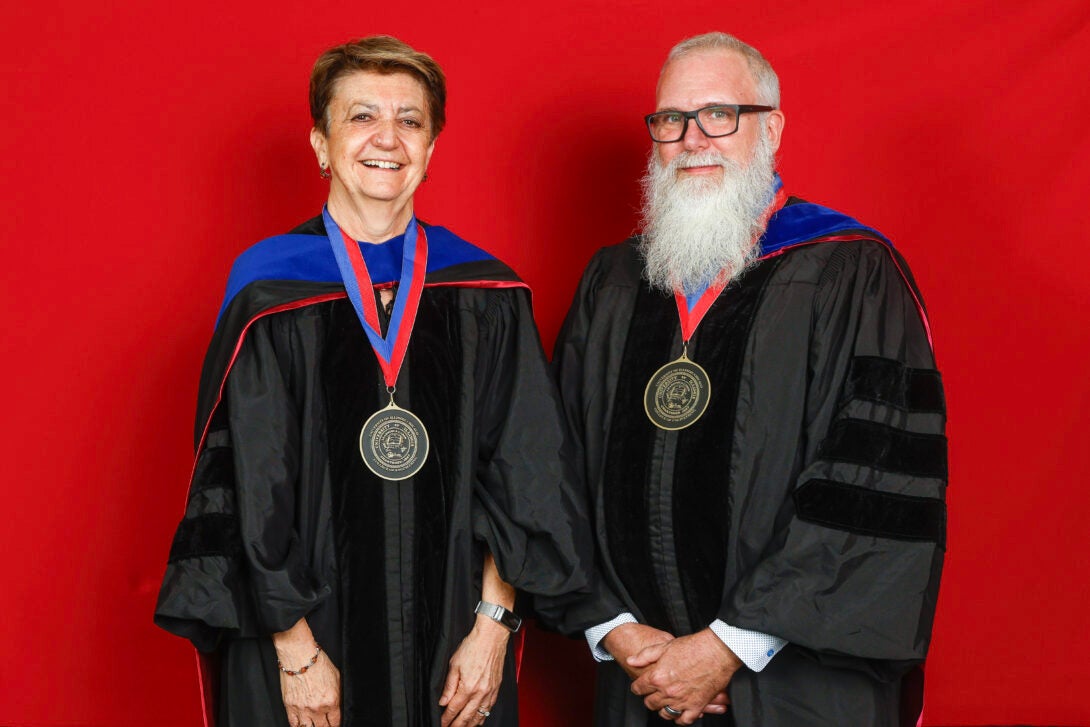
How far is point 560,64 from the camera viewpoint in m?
4.06

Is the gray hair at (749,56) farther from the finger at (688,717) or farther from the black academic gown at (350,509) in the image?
the finger at (688,717)

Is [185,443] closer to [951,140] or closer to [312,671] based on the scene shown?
[312,671]

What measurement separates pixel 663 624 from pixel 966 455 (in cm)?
174

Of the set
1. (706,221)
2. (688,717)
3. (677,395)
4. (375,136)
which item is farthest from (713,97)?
(688,717)

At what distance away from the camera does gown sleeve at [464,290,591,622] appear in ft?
9.38

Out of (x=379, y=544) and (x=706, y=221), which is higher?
(x=706, y=221)

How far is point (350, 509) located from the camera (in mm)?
2750

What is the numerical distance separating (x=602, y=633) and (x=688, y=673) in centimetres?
30

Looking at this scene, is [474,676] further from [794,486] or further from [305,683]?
[794,486]

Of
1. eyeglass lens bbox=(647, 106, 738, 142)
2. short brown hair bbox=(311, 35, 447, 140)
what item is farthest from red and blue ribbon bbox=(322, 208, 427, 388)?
eyeglass lens bbox=(647, 106, 738, 142)

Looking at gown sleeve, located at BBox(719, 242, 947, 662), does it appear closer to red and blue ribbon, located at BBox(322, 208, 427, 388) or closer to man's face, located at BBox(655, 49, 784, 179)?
man's face, located at BBox(655, 49, 784, 179)

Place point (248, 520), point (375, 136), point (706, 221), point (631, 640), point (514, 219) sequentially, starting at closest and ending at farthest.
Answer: point (248, 520), point (375, 136), point (631, 640), point (706, 221), point (514, 219)

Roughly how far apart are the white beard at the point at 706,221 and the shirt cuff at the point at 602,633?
3.03 feet

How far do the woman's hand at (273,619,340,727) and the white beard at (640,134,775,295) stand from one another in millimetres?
1386
